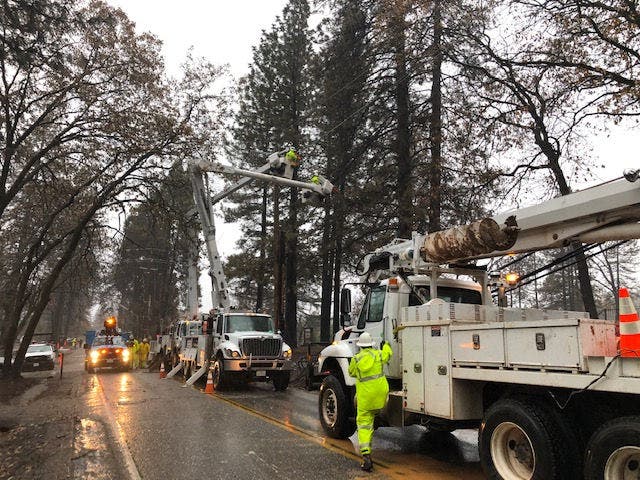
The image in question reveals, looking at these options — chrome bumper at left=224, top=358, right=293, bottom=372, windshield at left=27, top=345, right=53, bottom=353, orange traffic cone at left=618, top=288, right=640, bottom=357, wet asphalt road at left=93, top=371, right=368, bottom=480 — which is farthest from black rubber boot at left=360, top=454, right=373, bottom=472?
windshield at left=27, top=345, right=53, bottom=353

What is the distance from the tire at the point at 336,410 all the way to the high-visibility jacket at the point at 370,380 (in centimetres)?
147

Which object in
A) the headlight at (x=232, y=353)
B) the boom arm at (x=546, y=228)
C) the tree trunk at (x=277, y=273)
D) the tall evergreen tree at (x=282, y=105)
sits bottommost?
the headlight at (x=232, y=353)

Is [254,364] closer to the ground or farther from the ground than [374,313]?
closer to the ground

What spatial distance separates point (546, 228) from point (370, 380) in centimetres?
291

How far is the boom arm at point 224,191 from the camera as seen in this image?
56.1ft

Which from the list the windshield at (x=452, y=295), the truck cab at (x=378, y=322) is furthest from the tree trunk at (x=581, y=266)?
the windshield at (x=452, y=295)

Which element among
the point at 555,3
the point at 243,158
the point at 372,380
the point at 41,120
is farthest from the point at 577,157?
the point at 243,158

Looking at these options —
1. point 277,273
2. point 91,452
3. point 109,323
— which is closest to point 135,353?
point 109,323

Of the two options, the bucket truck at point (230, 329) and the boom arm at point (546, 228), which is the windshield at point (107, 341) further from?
the boom arm at point (546, 228)

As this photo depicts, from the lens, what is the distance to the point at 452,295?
8039 millimetres

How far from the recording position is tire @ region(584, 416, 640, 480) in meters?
3.94

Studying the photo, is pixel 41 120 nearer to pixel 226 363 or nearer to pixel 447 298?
pixel 226 363

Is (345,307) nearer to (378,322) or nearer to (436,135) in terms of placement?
(378,322)

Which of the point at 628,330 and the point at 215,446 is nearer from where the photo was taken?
the point at 628,330
